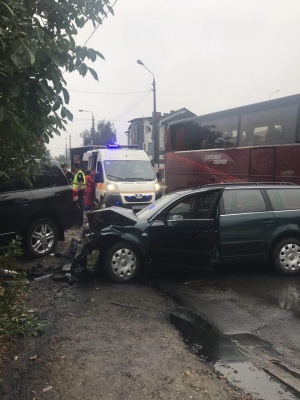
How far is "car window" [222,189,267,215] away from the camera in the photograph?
249 inches

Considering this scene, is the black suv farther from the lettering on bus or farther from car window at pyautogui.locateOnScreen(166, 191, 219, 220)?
the lettering on bus

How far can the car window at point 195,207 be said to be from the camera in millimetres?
6102

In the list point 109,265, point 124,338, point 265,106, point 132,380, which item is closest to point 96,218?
point 109,265

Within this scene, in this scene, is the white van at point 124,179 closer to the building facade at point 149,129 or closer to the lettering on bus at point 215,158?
the lettering on bus at point 215,158

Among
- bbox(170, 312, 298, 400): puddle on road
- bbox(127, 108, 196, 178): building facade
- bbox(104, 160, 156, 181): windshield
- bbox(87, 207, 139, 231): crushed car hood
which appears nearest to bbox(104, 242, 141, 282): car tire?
bbox(87, 207, 139, 231): crushed car hood

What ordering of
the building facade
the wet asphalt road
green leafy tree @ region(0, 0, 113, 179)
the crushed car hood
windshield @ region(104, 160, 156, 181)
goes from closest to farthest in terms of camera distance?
1. green leafy tree @ region(0, 0, 113, 179)
2. the wet asphalt road
3. the crushed car hood
4. windshield @ region(104, 160, 156, 181)
5. the building facade

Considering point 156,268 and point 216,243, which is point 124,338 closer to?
point 156,268

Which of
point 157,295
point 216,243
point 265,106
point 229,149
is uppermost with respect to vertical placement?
point 265,106

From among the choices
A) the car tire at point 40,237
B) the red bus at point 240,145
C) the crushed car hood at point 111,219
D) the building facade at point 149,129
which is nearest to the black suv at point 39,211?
the car tire at point 40,237

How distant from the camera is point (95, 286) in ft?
18.5

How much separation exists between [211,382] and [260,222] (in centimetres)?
362

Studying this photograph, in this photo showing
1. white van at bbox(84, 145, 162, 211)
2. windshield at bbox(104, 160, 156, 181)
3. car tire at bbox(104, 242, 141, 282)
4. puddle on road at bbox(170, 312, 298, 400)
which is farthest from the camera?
windshield at bbox(104, 160, 156, 181)

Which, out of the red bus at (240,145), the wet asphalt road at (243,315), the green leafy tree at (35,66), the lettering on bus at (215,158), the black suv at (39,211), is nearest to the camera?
the green leafy tree at (35,66)

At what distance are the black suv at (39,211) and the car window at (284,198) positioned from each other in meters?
4.09
